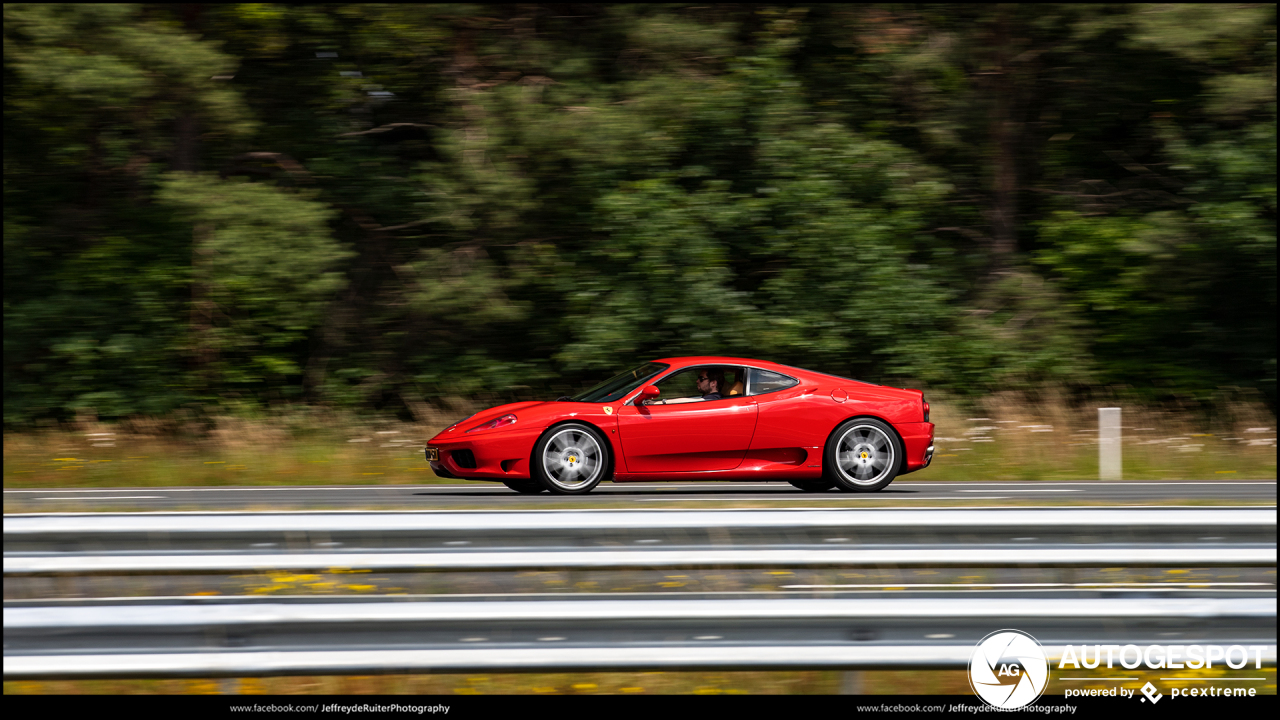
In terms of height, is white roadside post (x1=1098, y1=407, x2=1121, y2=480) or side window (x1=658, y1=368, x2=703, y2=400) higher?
white roadside post (x1=1098, y1=407, x2=1121, y2=480)

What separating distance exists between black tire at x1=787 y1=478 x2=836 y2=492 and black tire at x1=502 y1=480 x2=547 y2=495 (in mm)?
2149

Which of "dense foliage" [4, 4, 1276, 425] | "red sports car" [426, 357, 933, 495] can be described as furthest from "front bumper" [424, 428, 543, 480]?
"dense foliage" [4, 4, 1276, 425]

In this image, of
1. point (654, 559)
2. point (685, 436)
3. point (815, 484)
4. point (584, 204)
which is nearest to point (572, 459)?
point (685, 436)

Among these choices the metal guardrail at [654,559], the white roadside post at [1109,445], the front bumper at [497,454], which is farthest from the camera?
the white roadside post at [1109,445]

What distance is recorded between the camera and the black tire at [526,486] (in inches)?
371

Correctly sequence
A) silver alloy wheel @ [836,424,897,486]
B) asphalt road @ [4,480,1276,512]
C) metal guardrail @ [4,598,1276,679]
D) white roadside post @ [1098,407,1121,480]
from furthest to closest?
1. white roadside post @ [1098,407,1121,480]
2. silver alloy wheel @ [836,424,897,486]
3. asphalt road @ [4,480,1276,512]
4. metal guardrail @ [4,598,1276,679]

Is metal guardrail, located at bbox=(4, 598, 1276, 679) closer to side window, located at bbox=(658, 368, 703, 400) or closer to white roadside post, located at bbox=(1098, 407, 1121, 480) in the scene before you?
side window, located at bbox=(658, 368, 703, 400)

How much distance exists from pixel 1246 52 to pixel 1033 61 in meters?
2.89

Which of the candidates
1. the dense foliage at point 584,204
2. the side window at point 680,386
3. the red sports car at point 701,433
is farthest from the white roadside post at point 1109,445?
the side window at point 680,386

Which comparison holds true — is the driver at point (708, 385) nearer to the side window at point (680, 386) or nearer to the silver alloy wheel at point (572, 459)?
the side window at point (680, 386)

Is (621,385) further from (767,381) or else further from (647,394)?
(767,381)

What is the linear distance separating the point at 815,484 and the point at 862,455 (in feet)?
2.31

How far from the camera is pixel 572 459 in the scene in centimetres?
943

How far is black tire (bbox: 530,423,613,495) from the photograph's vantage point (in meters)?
9.35
